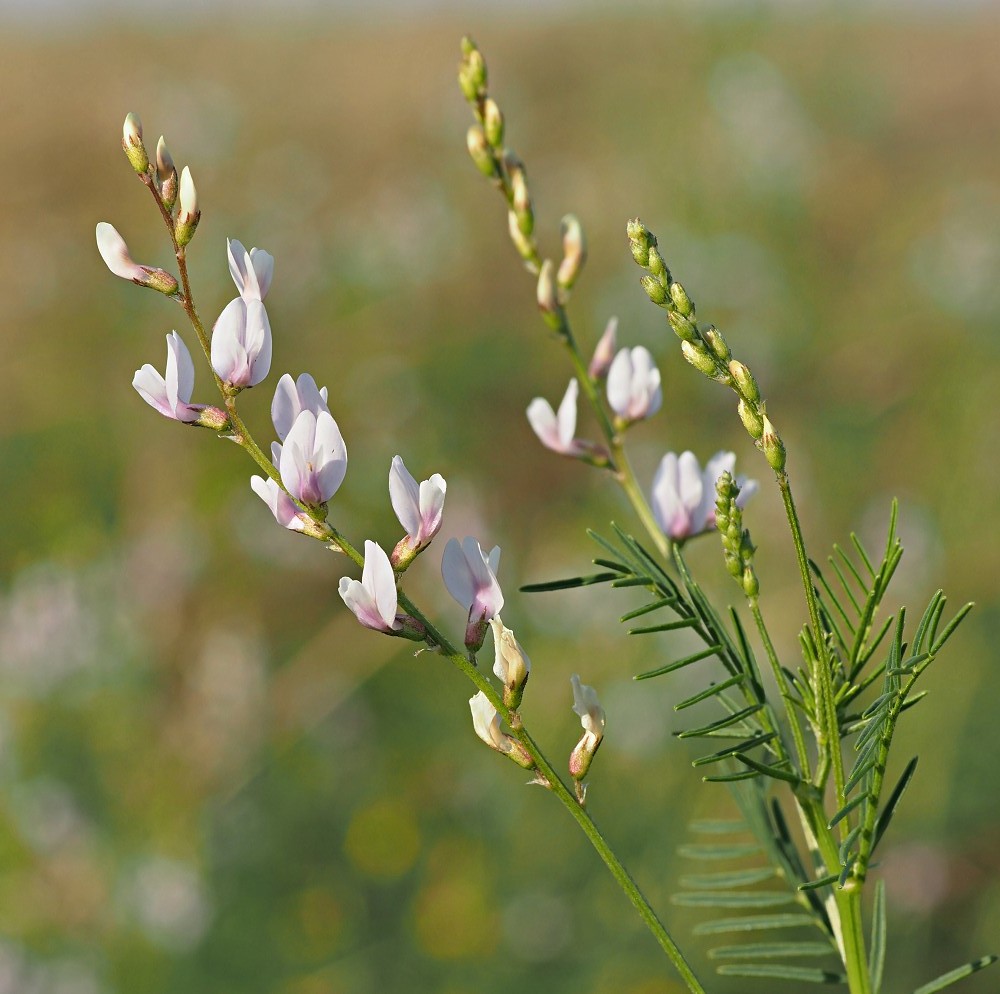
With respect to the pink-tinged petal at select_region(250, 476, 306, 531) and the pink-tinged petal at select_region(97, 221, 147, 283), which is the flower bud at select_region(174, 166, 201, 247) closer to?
the pink-tinged petal at select_region(97, 221, 147, 283)

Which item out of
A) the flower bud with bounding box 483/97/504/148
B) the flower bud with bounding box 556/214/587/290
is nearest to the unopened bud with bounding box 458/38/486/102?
the flower bud with bounding box 483/97/504/148

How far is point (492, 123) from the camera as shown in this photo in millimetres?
787

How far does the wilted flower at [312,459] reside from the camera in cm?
59

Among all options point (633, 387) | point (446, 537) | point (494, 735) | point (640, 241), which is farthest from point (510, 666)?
point (446, 537)

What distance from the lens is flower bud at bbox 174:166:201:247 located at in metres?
0.63

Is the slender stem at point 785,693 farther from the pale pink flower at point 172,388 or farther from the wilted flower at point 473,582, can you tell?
the pale pink flower at point 172,388

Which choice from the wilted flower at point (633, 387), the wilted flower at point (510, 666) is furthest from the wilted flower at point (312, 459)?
the wilted flower at point (633, 387)

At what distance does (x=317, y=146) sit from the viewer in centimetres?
1013

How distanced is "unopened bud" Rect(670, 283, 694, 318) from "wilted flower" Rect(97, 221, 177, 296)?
282mm

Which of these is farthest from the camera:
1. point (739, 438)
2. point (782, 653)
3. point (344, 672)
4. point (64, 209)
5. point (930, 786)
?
point (64, 209)

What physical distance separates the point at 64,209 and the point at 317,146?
7.59ft

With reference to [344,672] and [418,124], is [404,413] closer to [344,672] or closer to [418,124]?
[344,672]

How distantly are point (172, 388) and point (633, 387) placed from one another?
37 centimetres

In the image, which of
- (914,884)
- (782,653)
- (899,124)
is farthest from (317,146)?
(914,884)
